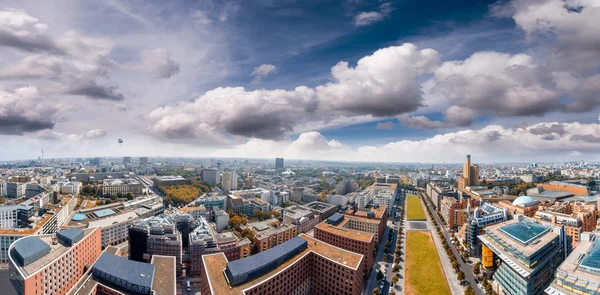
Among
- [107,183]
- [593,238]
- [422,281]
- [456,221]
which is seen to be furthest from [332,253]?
[107,183]

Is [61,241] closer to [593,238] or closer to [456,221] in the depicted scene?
[593,238]

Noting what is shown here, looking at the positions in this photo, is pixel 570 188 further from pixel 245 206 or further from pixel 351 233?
pixel 245 206

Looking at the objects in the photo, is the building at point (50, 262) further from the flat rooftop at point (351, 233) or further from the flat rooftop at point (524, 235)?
the flat rooftop at point (524, 235)

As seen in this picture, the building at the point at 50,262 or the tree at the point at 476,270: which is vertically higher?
the building at the point at 50,262

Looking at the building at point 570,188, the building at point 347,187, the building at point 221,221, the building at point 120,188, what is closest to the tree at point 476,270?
the building at point 221,221

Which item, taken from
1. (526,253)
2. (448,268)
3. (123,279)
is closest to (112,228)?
(123,279)

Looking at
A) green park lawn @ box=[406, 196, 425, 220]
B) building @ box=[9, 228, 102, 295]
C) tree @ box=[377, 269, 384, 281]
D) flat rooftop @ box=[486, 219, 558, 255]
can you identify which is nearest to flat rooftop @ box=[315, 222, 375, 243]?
tree @ box=[377, 269, 384, 281]
